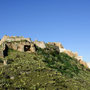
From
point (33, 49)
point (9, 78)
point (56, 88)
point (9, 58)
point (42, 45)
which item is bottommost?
point (56, 88)

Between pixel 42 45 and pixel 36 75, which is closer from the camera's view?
pixel 36 75

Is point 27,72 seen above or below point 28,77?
above

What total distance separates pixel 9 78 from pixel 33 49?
20.3 metres

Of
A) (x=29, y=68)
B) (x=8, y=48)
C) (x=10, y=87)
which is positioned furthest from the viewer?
(x=8, y=48)

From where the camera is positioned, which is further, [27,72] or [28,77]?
[27,72]

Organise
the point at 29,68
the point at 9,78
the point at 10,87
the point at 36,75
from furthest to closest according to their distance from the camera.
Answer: the point at 29,68, the point at 36,75, the point at 9,78, the point at 10,87

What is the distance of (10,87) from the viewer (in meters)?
30.9

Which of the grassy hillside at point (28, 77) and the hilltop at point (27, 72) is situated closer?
the grassy hillside at point (28, 77)

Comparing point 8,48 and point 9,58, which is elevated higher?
point 8,48

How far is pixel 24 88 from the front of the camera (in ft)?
103

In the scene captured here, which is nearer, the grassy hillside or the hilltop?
the grassy hillside

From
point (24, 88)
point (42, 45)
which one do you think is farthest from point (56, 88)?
point (42, 45)

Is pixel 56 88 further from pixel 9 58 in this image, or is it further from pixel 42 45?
pixel 42 45

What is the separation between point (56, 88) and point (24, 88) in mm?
5778
